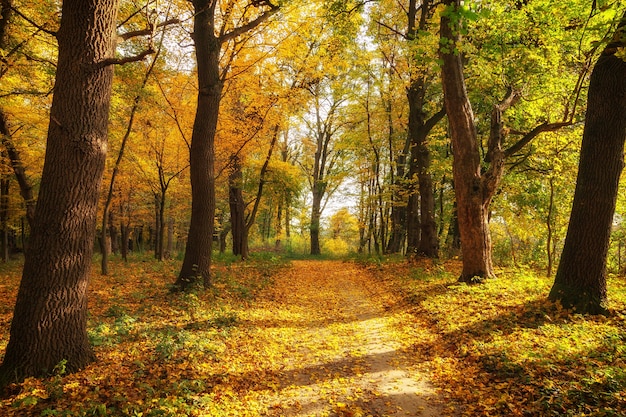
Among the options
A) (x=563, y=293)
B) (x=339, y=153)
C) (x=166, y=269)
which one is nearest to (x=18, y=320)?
(x=563, y=293)

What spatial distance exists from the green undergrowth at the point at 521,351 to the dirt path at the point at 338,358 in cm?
55

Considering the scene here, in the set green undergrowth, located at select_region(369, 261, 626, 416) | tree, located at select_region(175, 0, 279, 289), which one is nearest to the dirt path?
green undergrowth, located at select_region(369, 261, 626, 416)

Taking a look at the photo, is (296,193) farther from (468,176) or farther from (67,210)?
(67,210)

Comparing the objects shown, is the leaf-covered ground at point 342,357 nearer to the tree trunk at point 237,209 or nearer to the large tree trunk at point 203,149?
the large tree trunk at point 203,149

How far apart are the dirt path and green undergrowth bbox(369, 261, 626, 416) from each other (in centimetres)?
55

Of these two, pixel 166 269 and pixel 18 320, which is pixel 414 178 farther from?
pixel 18 320

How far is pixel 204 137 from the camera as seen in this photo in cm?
887

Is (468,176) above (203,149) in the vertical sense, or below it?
below

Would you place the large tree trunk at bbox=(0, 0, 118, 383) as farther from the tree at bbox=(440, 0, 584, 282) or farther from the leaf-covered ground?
the tree at bbox=(440, 0, 584, 282)

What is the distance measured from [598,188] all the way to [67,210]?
28.2 ft

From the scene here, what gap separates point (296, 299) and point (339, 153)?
20.4 metres

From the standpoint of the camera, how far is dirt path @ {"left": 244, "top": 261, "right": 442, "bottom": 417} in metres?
4.34

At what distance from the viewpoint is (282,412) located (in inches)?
163

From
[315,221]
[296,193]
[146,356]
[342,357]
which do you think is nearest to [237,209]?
[296,193]
